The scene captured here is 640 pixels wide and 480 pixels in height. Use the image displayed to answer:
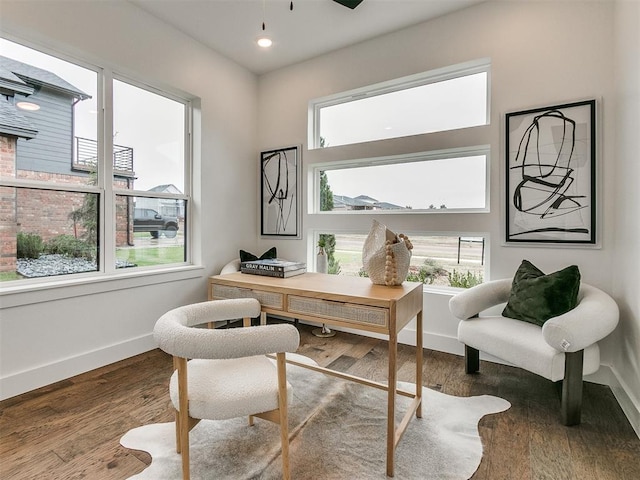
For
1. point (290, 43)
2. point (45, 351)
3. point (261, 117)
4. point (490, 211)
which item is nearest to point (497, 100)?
point (490, 211)

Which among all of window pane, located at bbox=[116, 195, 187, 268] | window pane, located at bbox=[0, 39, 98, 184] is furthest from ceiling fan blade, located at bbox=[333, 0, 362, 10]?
window pane, located at bbox=[116, 195, 187, 268]

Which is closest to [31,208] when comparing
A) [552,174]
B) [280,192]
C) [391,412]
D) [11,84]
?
[11,84]

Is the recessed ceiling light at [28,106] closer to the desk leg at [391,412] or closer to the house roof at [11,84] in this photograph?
the house roof at [11,84]

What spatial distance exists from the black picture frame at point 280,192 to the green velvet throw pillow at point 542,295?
7.10 feet

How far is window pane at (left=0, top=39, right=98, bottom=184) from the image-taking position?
2211 millimetres

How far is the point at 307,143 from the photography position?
3.60m

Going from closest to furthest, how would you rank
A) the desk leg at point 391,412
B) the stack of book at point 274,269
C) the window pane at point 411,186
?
the desk leg at point 391,412, the stack of book at point 274,269, the window pane at point 411,186

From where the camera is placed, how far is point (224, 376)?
1.44m

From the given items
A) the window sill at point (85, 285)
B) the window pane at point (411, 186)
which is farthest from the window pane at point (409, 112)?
the window sill at point (85, 285)

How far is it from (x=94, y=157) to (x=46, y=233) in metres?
0.67

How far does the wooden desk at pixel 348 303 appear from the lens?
148 centimetres

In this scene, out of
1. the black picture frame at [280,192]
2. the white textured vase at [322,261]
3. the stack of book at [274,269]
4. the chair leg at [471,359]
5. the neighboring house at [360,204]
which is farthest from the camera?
the black picture frame at [280,192]

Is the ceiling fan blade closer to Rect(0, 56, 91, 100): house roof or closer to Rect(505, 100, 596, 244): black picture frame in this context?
Rect(505, 100, 596, 244): black picture frame

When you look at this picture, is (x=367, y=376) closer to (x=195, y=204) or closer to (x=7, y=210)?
(x=195, y=204)
